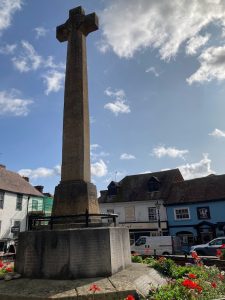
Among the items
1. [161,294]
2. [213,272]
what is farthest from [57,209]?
[213,272]

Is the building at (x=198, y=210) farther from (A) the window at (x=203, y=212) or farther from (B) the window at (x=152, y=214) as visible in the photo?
(B) the window at (x=152, y=214)

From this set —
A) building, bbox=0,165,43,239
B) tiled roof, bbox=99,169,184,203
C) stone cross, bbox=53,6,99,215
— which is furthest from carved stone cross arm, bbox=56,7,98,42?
tiled roof, bbox=99,169,184,203

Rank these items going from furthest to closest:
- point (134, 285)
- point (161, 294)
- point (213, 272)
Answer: point (213, 272) → point (134, 285) → point (161, 294)

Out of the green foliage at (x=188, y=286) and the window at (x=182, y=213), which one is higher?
the window at (x=182, y=213)

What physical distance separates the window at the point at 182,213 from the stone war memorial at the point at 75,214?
23602 millimetres

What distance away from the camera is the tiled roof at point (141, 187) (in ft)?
107

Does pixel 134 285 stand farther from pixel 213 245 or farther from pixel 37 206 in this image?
pixel 37 206

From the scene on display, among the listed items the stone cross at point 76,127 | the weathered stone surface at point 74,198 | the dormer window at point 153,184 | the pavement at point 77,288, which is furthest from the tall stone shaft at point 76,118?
the dormer window at point 153,184

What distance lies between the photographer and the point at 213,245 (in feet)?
61.9

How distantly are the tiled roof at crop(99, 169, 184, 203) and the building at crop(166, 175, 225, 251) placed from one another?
1.95m

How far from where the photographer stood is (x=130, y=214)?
32844 millimetres

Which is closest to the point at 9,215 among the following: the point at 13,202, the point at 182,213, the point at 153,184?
the point at 13,202

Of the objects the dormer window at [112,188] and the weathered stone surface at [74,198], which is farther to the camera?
the dormer window at [112,188]

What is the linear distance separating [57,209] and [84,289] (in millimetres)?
2640
